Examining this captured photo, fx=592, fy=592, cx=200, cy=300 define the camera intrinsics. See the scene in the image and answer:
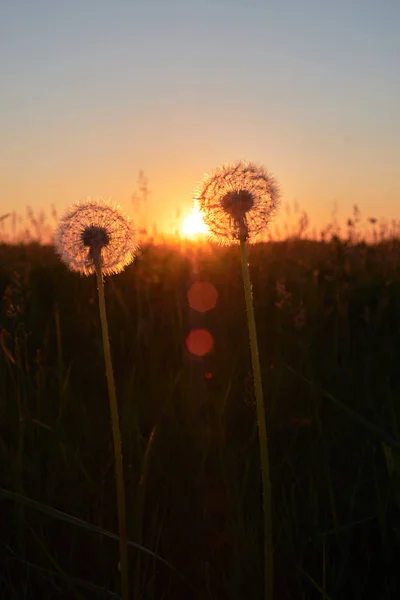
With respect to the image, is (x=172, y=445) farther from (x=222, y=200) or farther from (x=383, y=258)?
(x=383, y=258)

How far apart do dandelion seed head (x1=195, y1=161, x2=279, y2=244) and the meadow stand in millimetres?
421

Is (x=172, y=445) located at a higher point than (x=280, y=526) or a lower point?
higher

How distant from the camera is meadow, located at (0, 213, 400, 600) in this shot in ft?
4.78

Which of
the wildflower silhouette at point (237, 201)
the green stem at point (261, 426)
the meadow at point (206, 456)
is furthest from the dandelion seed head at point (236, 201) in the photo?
the meadow at point (206, 456)

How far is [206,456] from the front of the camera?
183cm

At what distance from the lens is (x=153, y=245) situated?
5.84 metres

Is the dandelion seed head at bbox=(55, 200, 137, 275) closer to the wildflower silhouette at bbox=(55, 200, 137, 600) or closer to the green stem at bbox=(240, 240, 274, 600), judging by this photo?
the wildflower silhouette at bbox=(55, 200, 137, 600)

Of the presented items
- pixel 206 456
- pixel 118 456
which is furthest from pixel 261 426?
pixel 206 456

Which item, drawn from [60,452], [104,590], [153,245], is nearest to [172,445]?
[60,452]

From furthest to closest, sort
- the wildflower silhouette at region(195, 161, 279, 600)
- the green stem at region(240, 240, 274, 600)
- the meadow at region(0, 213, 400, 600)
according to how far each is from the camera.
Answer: the meadow at region(0, 213, 400, 600) < the wildflower silhouette at region(195, 161, 279, 600) < the green stem at region(240, 240, 274, 600)

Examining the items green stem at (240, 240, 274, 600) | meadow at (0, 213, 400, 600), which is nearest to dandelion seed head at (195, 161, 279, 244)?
green stem at (240, 240, 274, 600)

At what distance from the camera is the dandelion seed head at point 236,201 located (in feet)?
3.71

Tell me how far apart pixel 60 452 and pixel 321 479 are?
81cm

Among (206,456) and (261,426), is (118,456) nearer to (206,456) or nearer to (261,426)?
(261,426)
